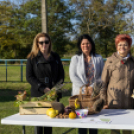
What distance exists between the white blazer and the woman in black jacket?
0.22m

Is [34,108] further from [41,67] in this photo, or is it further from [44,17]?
[44,17]

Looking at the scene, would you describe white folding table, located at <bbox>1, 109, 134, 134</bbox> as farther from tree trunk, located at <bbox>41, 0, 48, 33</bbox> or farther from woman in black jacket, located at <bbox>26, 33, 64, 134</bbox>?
tree trunk, located at <bbox>41, 0, 48, 33</bbox>

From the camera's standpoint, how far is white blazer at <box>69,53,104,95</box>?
2768 mm

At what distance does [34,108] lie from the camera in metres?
2.33

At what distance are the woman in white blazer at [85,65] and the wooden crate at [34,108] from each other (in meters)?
0.59

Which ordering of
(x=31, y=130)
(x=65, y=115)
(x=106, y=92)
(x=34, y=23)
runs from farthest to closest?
A: (x=34, y=23) < (x=31, y=130) < (x=106, y=92) < (x=65, y=115)

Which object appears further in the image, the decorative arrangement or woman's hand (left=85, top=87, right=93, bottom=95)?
woman's hand (left=85, top=87, right=93, bottom=95)

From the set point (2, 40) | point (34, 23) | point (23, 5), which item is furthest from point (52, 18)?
point (2, 40)

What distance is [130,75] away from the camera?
2572 mm

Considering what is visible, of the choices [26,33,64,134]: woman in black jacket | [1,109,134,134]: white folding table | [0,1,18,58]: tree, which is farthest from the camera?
[0,1,18,58]: tree

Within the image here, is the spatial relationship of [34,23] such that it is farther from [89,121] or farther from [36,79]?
[89,121]

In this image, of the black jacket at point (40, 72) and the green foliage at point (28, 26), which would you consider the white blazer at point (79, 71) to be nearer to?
the black jacket at point (40, 72)

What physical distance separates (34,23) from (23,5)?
1626mm

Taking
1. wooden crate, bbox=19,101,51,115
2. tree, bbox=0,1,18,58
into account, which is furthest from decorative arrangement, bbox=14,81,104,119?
tree, bbox=0,1,18,58
